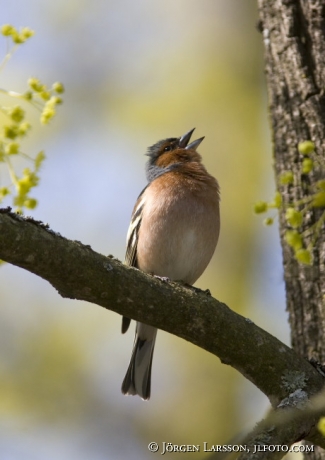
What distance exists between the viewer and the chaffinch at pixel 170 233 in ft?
20.5

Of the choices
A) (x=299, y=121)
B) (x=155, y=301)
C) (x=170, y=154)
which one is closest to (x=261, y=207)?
(x=155, y=301)

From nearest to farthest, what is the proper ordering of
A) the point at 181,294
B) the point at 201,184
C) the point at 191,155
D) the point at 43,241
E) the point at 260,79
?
the point at 43,241, the point at 181,294, the point at 201,184, the point at 191,155, the point at 260,79

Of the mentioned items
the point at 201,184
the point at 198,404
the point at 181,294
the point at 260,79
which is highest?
the point at 260,79

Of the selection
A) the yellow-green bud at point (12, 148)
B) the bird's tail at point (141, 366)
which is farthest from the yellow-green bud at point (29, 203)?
the bird's tail at point (141, 366)

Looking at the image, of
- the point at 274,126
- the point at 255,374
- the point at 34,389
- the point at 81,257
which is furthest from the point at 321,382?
the point at 34,389

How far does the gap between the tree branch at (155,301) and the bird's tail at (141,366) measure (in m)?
2.59

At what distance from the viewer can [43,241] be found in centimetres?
358

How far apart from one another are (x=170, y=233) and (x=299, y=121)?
1572mm

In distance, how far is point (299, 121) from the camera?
5.63m

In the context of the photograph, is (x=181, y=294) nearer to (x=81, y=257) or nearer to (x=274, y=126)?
(x=81, y=257)

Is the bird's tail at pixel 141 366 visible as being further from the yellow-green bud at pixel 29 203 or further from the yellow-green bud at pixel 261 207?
the yellow-green bud at pixel 261 207

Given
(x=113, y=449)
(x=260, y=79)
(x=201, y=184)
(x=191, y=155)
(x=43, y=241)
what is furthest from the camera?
(x=260, y=79)

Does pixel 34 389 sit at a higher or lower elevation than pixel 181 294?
higher

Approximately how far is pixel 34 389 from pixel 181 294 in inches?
205
